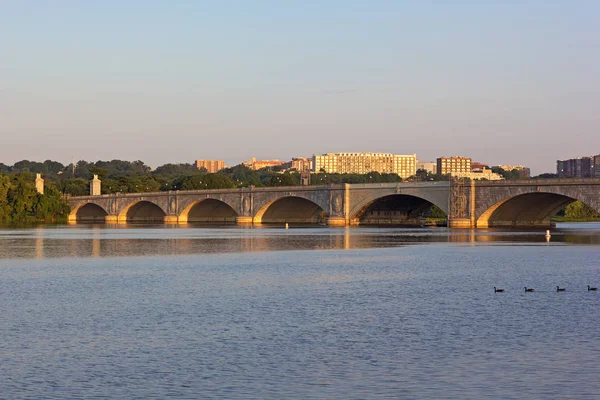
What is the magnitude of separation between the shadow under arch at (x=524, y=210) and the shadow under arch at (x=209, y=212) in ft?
217

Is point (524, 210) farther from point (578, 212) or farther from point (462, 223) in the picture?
point (578, 212)

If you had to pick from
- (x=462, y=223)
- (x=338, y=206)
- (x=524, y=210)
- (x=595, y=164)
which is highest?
(x=595, y=164)

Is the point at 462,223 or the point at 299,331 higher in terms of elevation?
the point at 462,223

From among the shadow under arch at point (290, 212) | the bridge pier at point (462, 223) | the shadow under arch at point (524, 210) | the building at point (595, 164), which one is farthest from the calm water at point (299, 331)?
the building at point (595, 164)

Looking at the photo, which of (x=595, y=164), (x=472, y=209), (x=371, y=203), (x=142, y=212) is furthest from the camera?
(x=142, y=212)

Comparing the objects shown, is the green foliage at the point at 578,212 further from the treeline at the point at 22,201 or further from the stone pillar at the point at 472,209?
the treeline at the point at 22,201

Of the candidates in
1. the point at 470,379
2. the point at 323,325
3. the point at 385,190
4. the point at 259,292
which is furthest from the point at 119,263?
the point at 385,190

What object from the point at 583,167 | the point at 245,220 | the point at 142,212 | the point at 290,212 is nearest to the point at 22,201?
the point at 245,220

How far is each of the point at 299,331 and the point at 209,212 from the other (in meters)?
152

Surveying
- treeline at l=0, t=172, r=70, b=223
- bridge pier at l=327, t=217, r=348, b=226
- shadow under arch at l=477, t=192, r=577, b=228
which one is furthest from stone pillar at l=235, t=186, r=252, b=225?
shadow under arch at l=477, t=192, r=577, b=228

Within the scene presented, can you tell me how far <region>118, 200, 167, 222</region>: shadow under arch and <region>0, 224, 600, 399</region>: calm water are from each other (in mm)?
129424

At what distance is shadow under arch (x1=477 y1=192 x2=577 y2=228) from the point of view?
106100mm

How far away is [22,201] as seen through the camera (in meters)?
144

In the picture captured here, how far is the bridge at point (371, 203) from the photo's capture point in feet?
340
